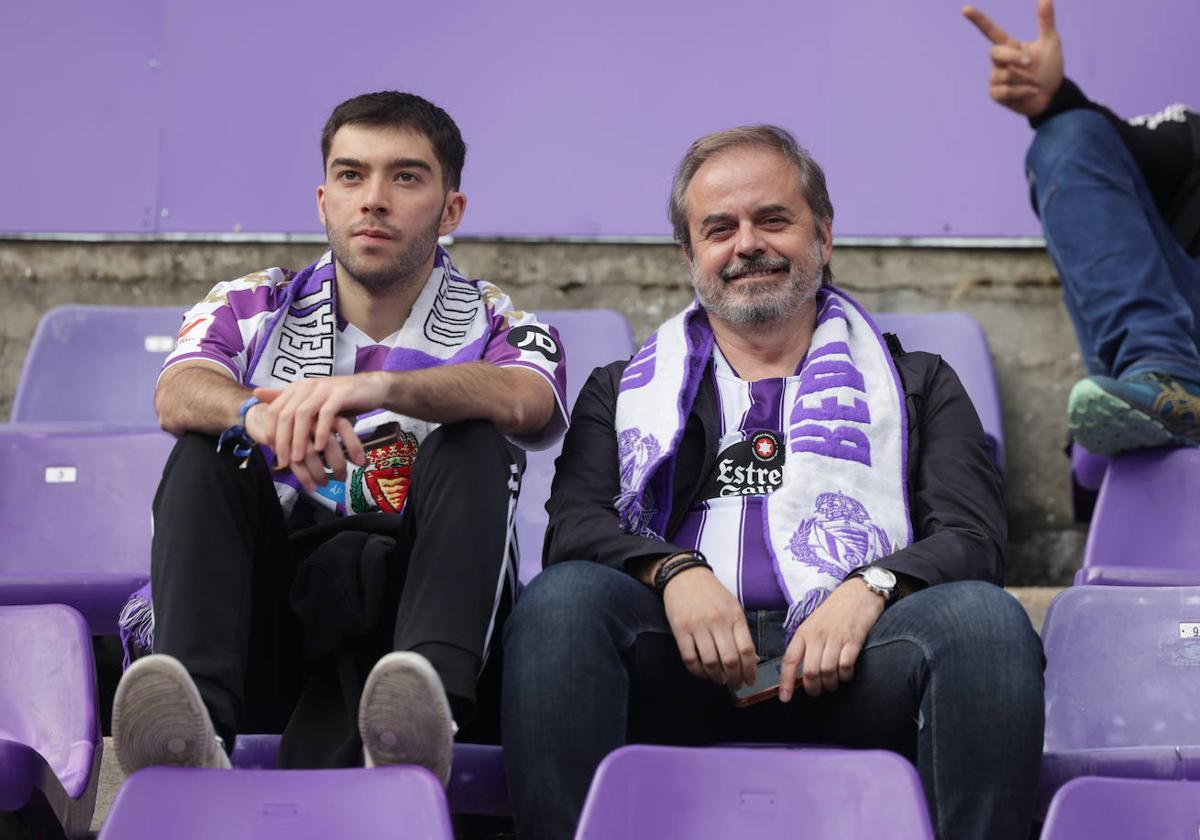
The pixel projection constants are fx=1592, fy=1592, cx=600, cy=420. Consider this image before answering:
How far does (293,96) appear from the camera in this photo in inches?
136

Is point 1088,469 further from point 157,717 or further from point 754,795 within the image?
point 157,717

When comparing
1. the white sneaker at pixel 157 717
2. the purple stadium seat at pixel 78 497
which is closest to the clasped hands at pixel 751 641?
the white sneaker at pixel 157 717

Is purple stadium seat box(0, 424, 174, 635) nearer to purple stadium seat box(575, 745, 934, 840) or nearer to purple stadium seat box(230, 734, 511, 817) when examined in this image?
purple stadium seat box(230, 734, 511, 817)

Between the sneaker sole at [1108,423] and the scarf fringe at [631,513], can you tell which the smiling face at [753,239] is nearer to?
the scarf fringe at [631,513]

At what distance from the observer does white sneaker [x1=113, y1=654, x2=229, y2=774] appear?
155 cm

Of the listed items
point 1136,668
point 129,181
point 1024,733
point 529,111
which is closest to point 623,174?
point 529,111

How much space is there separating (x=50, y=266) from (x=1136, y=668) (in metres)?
2.44

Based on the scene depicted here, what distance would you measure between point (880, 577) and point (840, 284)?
1549 millimetres

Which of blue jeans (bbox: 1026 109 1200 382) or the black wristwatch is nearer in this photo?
the black wristwatch

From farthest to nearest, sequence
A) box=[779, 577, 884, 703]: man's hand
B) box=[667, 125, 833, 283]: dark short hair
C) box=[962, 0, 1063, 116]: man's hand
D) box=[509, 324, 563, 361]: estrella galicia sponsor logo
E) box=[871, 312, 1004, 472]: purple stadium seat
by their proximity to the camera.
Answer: box=[871, 312, 1004, 472]: purple stadium seat → box=[962, 0, 1063, 116]: man's hand → box=[667, 125, 833, 283]: dark short hair → box=[509, 324, 563, 361]: estrella galicia sponsor logo → box=[779, 577, 884, 703]: man's hand

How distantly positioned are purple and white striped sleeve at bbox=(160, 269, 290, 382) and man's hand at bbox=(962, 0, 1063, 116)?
1474 mm

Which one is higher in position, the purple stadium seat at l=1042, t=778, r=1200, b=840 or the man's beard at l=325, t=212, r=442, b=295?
the man's beard at l=325, t=212, r=442, b=295

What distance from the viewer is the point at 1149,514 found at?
2.61m

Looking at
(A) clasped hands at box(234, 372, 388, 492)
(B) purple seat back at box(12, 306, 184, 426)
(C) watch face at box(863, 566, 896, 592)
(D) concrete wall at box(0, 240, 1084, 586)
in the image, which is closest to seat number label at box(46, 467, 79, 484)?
(B) purple seat back at box(12, 306, 184, 426)
